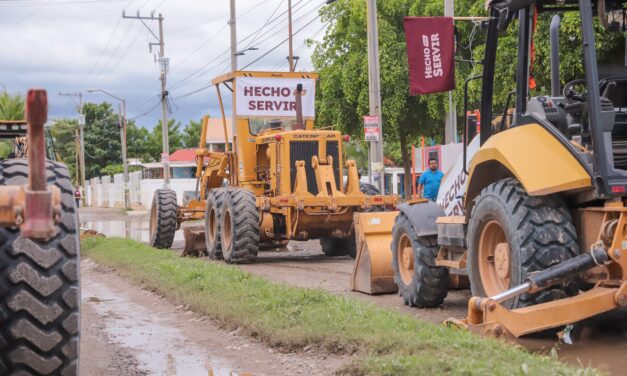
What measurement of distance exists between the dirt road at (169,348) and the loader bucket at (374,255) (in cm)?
226

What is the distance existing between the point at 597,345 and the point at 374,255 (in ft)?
13.9

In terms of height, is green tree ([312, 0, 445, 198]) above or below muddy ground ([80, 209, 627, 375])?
above

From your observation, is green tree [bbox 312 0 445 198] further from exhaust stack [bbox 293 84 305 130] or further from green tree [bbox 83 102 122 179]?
green tree [bbox 83 102 122 179]

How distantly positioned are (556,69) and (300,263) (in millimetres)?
10097

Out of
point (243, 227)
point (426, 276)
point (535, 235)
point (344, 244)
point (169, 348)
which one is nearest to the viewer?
point (535, 235)

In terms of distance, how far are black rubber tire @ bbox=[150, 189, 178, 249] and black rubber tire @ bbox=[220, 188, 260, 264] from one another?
3742 mm

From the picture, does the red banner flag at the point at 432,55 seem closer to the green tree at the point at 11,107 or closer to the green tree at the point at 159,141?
the green tree at the point at 11,107

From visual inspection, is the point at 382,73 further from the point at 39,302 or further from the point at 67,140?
the point at 67,140

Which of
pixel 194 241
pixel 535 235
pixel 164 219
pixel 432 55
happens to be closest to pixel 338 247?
pixel 194 241

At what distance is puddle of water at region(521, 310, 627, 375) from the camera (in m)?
6.84

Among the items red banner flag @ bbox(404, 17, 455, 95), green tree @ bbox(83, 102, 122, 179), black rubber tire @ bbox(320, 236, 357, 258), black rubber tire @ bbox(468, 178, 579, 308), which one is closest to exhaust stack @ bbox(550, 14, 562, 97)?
black rubber tire @ bbox(468, 178, 579, 308)

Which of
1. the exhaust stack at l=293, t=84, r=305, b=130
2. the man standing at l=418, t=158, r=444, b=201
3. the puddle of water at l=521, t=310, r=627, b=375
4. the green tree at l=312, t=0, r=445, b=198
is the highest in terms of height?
the green tree at l=312, t=0, r=445, b=198

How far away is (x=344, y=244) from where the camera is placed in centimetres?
1830

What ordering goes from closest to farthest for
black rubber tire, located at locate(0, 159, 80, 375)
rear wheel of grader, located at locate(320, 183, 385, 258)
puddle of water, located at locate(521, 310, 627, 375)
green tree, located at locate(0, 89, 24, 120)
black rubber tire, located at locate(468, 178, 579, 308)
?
1. black rubber tire, located at locate(0, 159, 80, 375)
2. puddle of water, located at locate(521, 310, 627, 375)
3. black rubber tire, located at locate(468, 178, 579, 308)
4. green tree, located at locate(0, 89, 24, 120)
5. rear wheel of grader, located at locate(320, 183, 385, 258)
